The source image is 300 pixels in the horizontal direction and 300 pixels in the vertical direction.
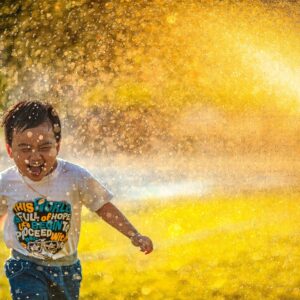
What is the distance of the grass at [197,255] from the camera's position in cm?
420

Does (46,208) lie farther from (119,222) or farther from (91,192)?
(119,222)

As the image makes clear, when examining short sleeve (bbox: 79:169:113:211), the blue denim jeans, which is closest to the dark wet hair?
short sleeve (bbox: 79:169:113:211)

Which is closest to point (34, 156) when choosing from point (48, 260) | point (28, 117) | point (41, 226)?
point (28, 117)

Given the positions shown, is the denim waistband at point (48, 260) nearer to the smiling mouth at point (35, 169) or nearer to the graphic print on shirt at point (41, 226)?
the graphic print on shirt at point (41, 226)

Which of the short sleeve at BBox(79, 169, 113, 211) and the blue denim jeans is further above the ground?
the short sleeve at BBox(79, 169, 113, 211)

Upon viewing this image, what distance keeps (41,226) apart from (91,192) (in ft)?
0.92

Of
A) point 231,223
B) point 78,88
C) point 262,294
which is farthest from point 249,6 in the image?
point 262,294

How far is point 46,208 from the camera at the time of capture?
2.89 m

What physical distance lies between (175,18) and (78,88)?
237 centimetres

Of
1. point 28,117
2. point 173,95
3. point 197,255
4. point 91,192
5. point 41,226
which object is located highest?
point 173,95

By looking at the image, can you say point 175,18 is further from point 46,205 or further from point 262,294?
point 46,205

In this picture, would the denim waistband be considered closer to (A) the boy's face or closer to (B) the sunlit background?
(A) the boy's face

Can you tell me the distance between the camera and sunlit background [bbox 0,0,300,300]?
8773mm

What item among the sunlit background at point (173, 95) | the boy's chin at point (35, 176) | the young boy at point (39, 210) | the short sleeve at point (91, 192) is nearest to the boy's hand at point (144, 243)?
the young boy at point (39, 210)
